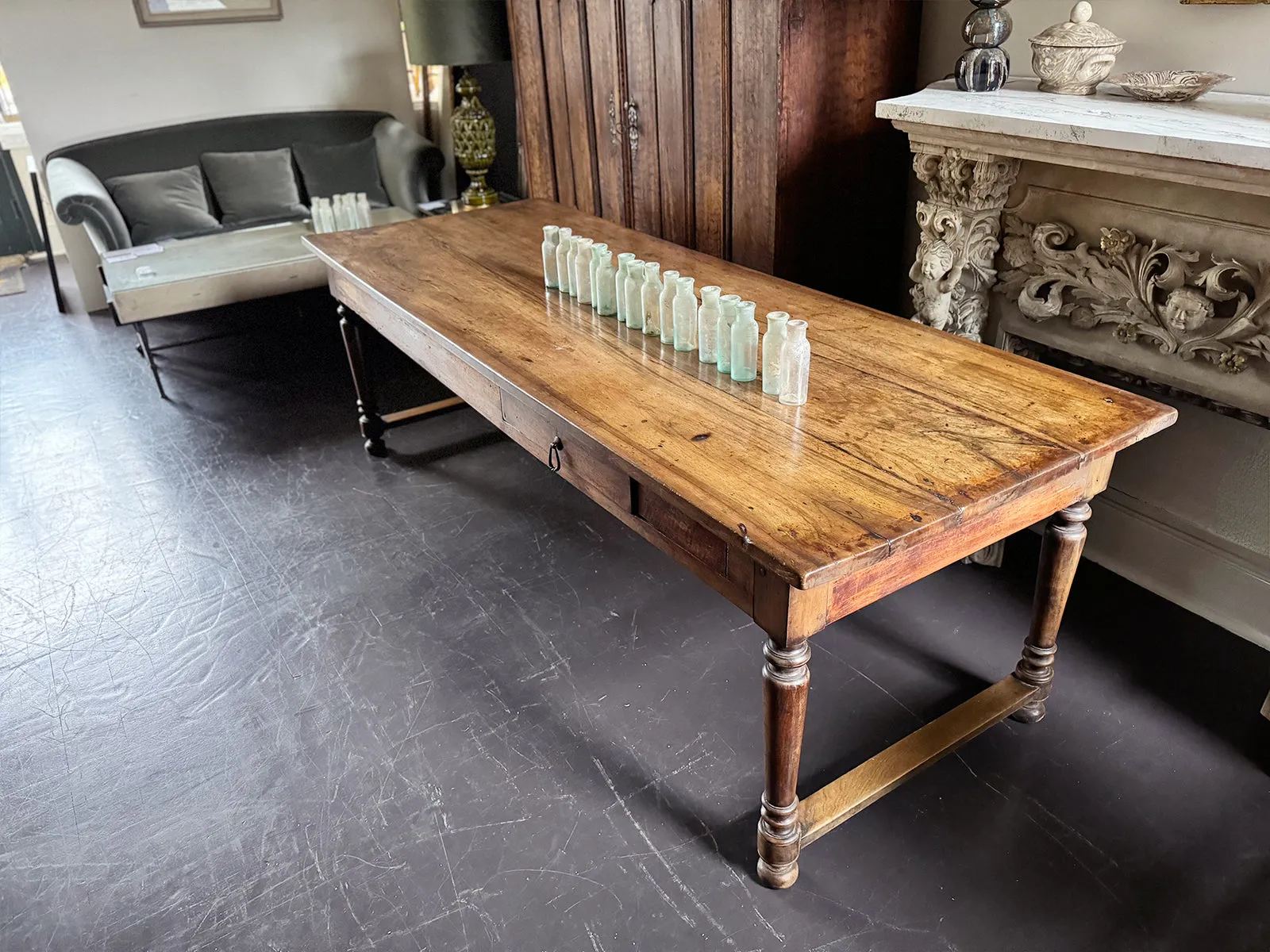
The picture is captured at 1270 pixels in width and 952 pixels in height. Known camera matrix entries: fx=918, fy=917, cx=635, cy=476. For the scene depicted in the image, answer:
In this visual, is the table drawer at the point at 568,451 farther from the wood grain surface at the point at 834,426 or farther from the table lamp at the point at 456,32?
the table lamp at the point at 456,32

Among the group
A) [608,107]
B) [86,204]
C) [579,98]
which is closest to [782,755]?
[608,107]

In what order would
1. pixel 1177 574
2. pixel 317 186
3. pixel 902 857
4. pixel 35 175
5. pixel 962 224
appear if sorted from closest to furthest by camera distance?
1. pixel 902 857
2. pixel 962 224
3. pixel 1177 574
4. pixel 35 175
5. pixel 317 186

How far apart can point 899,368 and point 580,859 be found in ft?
3.94

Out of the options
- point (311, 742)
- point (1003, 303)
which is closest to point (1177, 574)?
point (1003, 303)

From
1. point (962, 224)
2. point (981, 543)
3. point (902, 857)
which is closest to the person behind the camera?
point (981, 543)

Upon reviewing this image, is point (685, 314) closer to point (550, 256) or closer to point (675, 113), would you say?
point (550, 256)

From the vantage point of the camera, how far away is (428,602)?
2.64 meters

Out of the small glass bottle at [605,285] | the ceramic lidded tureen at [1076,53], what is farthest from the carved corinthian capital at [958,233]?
the small glass bottle at [605,285]

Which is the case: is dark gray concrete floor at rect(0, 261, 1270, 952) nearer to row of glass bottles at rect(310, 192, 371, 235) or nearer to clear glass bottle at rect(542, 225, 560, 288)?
clear glass bottle at rect(542, 225, 560, 288)

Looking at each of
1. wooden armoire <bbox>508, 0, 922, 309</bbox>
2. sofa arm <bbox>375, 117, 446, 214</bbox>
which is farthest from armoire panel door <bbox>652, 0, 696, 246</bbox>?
sofa arm <bbox>375, 117, 446, 214</bbox>

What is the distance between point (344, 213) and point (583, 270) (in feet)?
6.64

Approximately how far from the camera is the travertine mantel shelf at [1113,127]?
5.65 feet

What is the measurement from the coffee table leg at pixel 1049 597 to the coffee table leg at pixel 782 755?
0.62 m

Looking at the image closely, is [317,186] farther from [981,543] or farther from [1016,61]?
[981,543]
